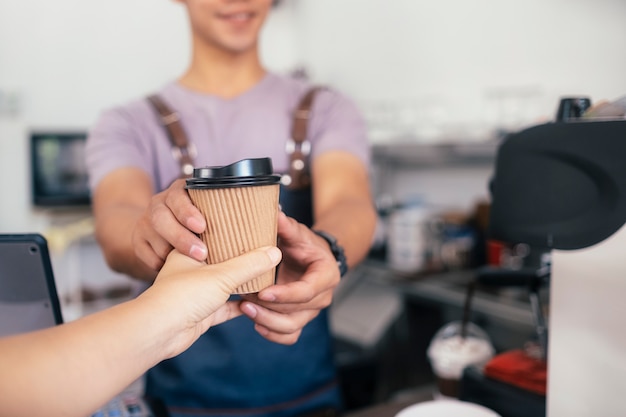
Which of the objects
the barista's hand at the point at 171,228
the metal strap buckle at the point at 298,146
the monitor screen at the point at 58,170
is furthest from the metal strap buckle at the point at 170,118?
the monitor screen at the point at 58,170

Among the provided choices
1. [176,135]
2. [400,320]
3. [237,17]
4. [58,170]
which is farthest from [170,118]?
[58,170]

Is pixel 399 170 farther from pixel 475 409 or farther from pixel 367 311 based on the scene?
pixel 475 409

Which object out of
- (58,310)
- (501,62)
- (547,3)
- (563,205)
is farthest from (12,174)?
(563,205)

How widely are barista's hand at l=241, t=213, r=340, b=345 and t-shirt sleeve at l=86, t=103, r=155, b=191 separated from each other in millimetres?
434

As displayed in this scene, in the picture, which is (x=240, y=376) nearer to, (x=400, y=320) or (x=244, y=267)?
(x=244, y=267)

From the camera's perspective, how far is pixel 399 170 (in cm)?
287

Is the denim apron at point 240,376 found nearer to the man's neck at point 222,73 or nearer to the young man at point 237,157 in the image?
the young man at point 237,157

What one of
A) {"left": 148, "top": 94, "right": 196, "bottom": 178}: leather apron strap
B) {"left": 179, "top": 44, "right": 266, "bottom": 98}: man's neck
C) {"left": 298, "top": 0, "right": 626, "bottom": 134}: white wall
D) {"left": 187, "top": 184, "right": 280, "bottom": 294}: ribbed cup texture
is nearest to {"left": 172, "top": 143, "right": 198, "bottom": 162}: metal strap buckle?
{"left": 148, "top": 94, "right": 196, "bottom": 178}: leather apron strap

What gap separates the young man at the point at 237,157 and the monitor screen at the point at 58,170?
8.31ft

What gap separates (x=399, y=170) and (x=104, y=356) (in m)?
2.56

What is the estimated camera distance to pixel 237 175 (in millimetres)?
453

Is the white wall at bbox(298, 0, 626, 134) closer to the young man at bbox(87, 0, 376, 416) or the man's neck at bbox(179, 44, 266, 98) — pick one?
the young man at bbox(87, 0, 376, 416)

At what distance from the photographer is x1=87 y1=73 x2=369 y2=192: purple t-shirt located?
0.94 m

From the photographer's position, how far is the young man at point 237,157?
87 centimetres
